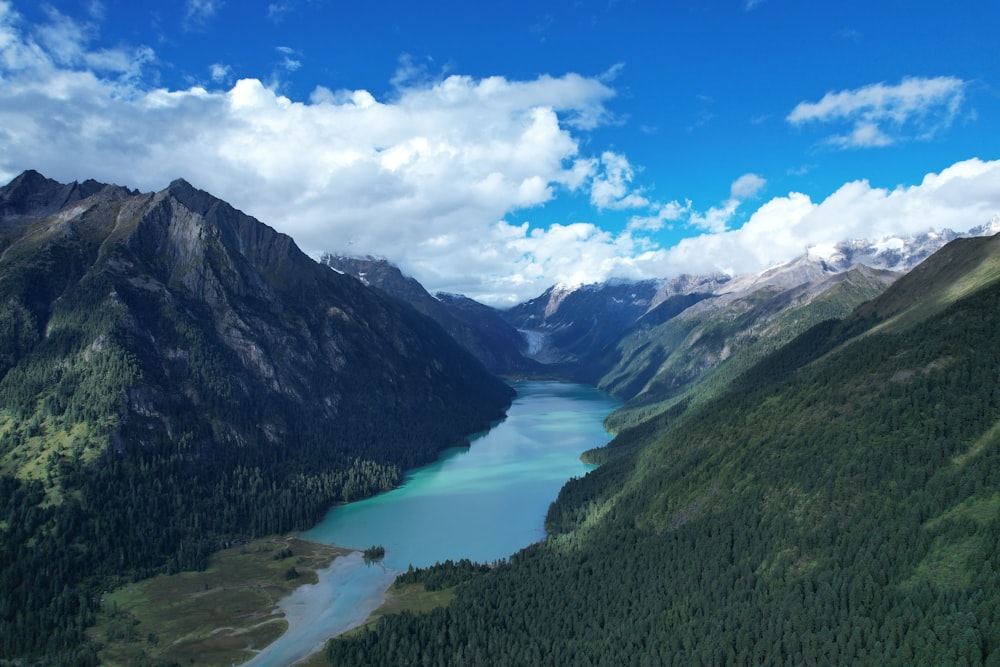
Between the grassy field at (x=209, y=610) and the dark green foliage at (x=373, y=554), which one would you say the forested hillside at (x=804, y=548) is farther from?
the dark green foliage at (x=373, y=554)

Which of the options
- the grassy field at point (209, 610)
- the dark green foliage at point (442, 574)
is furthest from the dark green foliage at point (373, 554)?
the dark green foliage at point (442, 574)

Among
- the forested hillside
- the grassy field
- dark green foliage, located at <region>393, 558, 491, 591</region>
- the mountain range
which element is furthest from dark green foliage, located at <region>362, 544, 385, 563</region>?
the forested hillside

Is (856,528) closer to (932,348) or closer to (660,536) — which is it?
(660,536)

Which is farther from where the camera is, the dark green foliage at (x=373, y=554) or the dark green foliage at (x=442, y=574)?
the dark green foliage at (x=373, y=554)

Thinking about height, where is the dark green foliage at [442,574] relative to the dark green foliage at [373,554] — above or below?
below

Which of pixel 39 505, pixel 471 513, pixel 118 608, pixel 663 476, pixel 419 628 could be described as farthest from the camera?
pixel 471 513

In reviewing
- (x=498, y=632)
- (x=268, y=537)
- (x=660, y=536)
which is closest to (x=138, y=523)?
(x=268, y=537)
